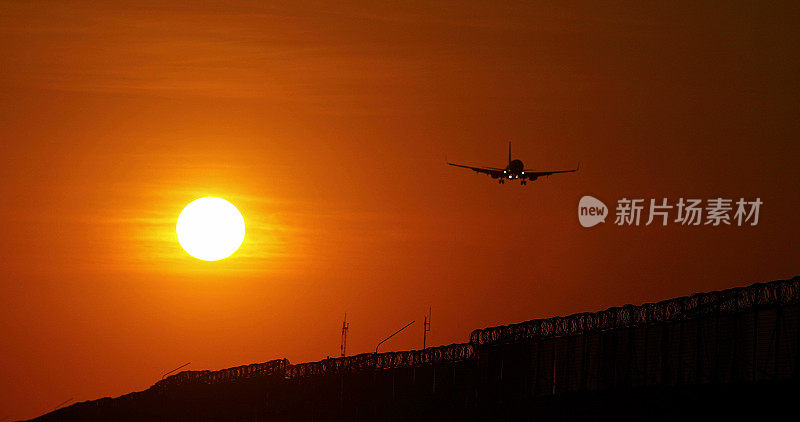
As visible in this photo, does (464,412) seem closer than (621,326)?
No

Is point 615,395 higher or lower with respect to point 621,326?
lower

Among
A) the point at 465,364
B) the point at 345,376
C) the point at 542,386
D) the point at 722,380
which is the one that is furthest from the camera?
the point at 345,376

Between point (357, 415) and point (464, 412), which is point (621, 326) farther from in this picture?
point (357, 415)

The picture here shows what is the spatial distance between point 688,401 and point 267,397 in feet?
390

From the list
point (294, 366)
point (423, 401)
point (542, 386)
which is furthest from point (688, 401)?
point (294, 366)

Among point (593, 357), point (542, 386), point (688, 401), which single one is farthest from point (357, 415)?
point (688, 401)

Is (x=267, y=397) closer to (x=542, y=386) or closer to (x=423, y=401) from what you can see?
(x=423, y=401)

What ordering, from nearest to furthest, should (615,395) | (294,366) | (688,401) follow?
(688,401) → (615,395) → (294,366)

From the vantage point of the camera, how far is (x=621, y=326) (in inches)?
4198

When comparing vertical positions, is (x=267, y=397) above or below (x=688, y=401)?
above

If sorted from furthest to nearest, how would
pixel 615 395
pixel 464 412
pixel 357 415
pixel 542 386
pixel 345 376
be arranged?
pixel 345 376
pixel 357 415
pixel 464 412
pixel 542 386
pixel 615 395

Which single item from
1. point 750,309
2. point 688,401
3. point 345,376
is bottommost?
point 688,401

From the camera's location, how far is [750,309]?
8894cm

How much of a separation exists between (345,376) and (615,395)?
73.8m
